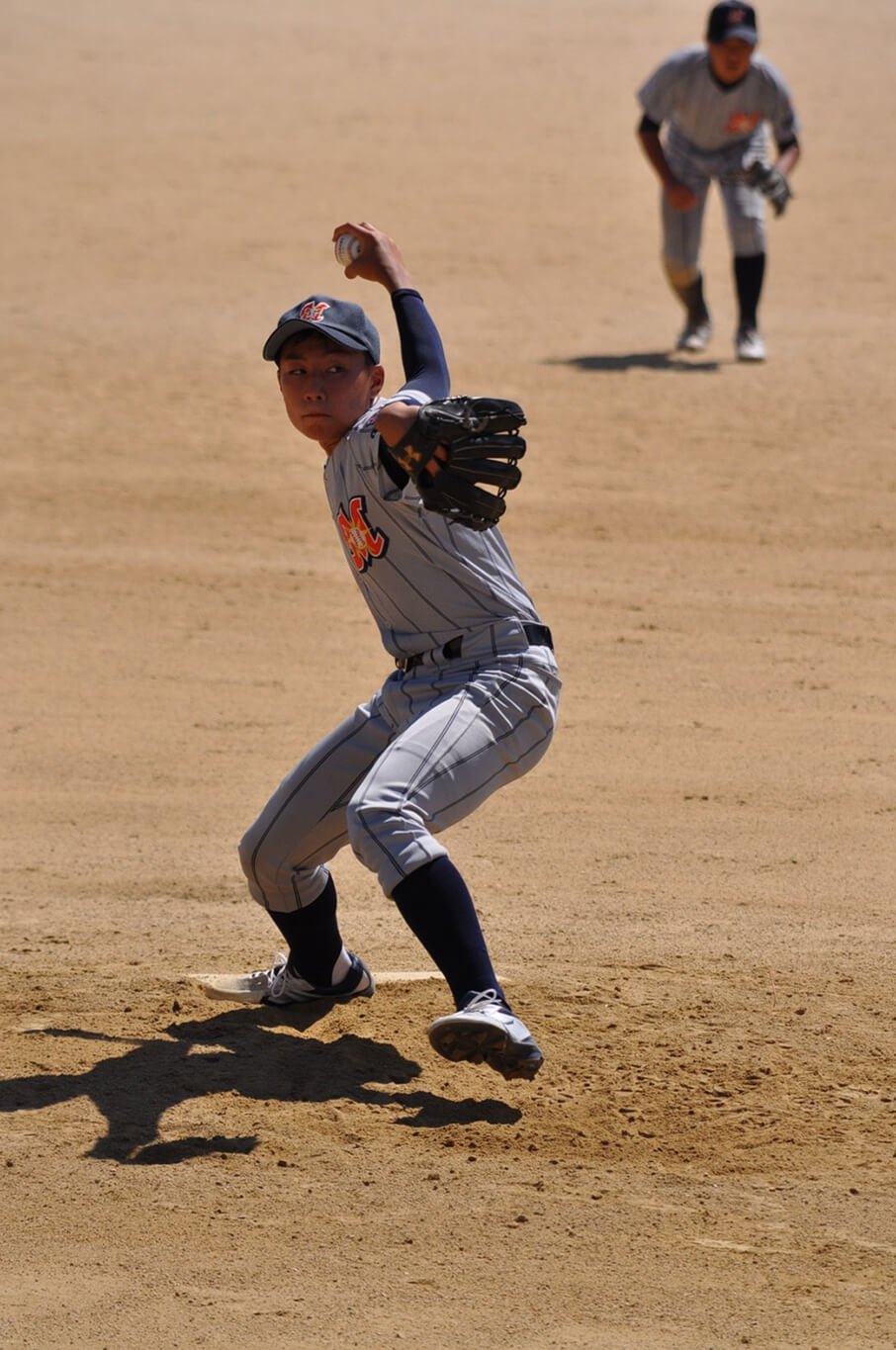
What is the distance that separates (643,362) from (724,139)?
1.45m

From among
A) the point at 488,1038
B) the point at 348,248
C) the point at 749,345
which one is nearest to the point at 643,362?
the point at 749,345

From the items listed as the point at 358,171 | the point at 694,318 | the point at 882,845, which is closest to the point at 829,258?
the point at 694,318

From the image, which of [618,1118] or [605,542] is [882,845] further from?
[605,542]

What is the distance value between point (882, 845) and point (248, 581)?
3.81m

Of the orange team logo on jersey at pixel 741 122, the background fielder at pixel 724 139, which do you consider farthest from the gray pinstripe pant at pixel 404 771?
the orange team logo on jersey at pixel 741 122

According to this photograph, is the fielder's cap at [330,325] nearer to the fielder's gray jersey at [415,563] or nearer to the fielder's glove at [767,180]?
the fielder's gray jersey at [415,563]

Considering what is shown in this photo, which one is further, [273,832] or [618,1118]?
[273,832]

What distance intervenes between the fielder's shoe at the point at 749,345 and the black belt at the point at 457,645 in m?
7.72

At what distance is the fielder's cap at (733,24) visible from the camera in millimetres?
10484

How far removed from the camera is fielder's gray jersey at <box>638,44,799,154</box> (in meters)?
10.7

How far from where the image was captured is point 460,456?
3410 mm

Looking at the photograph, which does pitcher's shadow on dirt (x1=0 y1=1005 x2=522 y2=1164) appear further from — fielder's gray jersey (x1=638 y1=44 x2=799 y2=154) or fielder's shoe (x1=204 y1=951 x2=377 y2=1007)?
fielder's gray jersey (x1=638 y1=44 x2=799 y2=154)

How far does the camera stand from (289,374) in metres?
3.76

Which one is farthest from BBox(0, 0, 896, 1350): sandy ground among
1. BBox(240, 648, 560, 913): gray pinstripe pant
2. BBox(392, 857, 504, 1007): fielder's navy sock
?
BBox(240, 648, 560, 913): gray pinstripe pant
